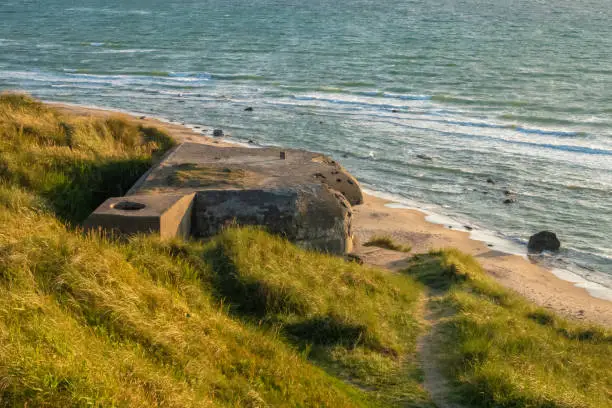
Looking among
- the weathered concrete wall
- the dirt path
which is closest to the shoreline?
the weathered concrete wall

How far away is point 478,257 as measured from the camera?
16.0 m

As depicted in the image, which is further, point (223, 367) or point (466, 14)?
point (466, 14)

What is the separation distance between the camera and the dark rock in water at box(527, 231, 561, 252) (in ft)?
55.0

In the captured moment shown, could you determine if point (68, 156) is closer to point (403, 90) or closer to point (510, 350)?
point (510, 350)

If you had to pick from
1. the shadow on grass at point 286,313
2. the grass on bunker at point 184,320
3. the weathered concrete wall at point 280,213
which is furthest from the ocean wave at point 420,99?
the shadow on grass at point 286,313

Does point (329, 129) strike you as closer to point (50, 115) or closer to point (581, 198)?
point (581, 198)

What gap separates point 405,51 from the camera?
54375mm

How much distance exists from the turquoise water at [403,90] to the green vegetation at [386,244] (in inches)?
156

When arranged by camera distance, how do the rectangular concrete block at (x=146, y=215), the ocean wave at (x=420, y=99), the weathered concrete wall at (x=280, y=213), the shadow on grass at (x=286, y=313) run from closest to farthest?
the shadow on grass at (x=286, y=313)
the rectangular concrete block at (x=146, y=215)
the weathered concrete wall at (x=280, y=213)
the ocean wave at (x=420, y=99)

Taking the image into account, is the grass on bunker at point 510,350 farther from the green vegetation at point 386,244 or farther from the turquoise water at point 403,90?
the turquoise water at point 403,90

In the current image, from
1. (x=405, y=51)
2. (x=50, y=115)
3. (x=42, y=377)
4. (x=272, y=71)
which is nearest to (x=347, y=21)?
(x=405, y=51)

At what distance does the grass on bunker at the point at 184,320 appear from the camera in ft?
17.4

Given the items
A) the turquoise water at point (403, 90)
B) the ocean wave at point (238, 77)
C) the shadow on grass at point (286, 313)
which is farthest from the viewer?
the ocean wave at point (238, 77)

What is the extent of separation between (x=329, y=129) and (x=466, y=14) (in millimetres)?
60037
